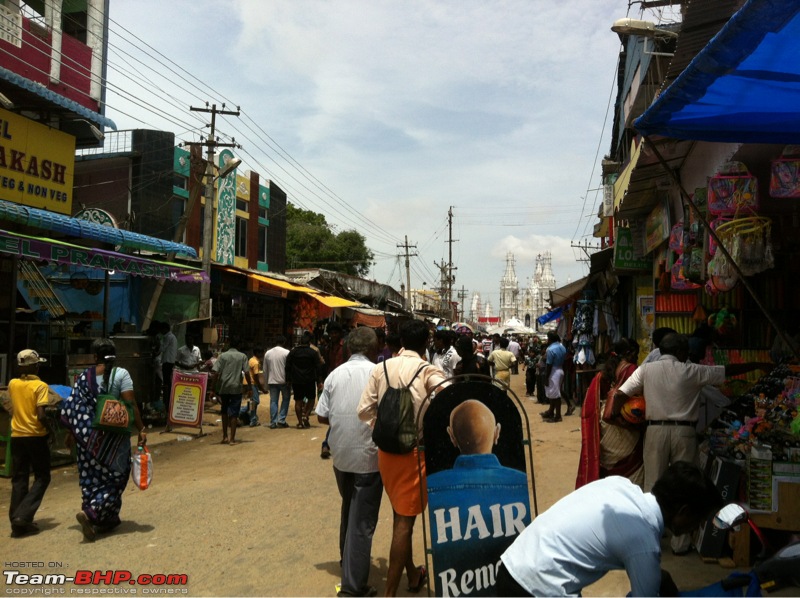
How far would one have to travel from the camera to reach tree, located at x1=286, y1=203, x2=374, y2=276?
42.5m

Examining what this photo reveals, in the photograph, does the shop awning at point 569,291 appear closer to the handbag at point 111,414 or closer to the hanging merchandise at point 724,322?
the hanging merchandise at point 724,322

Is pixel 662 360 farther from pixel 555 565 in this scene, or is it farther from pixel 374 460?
pixel 555 565

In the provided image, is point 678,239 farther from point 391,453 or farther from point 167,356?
point 167,356

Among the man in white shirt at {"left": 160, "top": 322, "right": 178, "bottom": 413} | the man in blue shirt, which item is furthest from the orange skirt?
Result: the man in white shirt at {"left": 160, "top": 322, "right": 178, "bottom": 413}

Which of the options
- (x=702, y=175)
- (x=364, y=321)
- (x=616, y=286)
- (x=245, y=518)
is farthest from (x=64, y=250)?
(x=364, y=321)

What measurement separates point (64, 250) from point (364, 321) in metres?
15.8

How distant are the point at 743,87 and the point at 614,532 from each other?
228cm

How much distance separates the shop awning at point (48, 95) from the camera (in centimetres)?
1095

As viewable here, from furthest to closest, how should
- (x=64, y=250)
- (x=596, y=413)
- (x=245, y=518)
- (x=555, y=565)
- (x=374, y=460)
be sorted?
1. (x=64, y=250)
2. (x=245, y=518)
3. (x=596, y=413)
4. (x=374, y=460)
5. (x=555, y=565)

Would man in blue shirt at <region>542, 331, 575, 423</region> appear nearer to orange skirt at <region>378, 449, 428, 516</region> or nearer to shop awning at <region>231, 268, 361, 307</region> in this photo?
shop awning at <region>231, 268, 361, 307</region>

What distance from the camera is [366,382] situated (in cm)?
449

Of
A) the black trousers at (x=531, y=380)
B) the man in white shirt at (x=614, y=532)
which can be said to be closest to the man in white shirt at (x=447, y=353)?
the black trousers at (x=531, y=380)

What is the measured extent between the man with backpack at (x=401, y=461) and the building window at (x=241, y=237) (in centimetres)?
2331

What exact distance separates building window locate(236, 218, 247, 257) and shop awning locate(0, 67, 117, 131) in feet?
42.1
